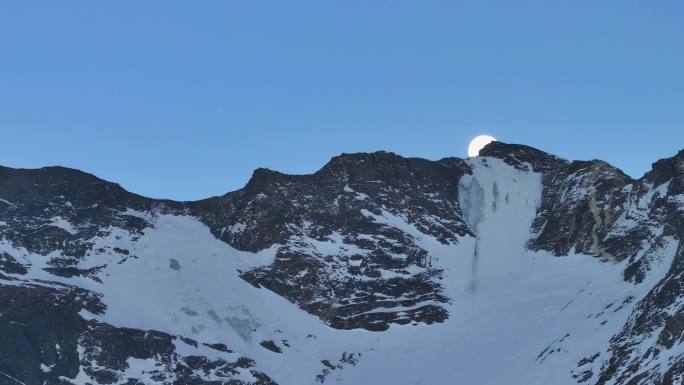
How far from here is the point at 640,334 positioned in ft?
392

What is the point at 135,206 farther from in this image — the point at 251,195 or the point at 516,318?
the point at 516,318

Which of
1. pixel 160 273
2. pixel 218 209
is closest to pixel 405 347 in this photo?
pixel 160 273

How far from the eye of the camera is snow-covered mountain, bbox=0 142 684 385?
133 metres

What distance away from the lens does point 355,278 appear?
540ft

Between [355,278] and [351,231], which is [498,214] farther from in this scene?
[355,278]

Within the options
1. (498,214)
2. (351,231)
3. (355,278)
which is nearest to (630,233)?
(498,214)

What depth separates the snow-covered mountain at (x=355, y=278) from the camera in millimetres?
132625

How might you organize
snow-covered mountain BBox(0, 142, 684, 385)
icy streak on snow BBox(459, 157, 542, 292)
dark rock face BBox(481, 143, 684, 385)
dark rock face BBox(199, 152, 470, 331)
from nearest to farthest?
dark rock face BBox(481, 143, 684, 385)
snow-covered mountain BBox(0, 142, 684, 385)
dark rock face BBox(199, 152, 470, 331)
icy streak on snow BBox(459, 157, 542, 292)

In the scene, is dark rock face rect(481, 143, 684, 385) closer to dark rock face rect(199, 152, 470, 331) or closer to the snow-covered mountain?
the snow-covered mountain

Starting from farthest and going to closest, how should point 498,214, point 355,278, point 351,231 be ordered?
point 498,214, point 351,231, point 355,278

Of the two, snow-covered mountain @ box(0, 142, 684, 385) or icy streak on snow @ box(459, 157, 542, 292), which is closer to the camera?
snow-covered mountain @ box(0, 142, 684, 385)

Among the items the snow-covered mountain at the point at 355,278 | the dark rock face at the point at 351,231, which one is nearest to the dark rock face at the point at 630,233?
the snow-covered mountain at the point at 355,278

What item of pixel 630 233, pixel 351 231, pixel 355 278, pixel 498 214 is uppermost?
pixel 498 214

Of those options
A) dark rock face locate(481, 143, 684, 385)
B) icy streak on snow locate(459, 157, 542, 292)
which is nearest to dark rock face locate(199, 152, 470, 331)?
icy streak on snow locate(459, 157, 542, 292)
